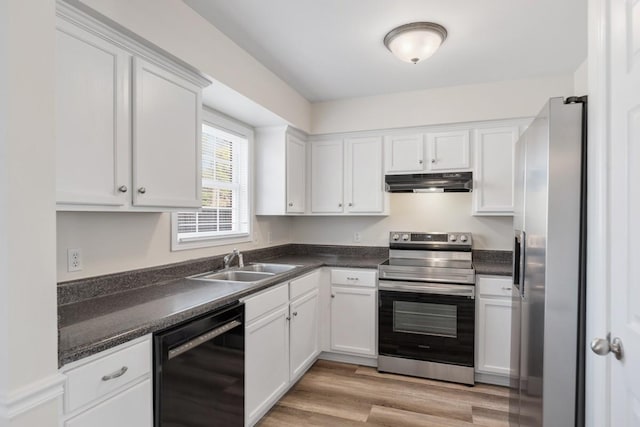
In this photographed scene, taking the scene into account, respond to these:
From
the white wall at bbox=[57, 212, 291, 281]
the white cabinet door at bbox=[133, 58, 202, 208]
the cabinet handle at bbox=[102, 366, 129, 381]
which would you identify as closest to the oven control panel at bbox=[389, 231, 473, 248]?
the white wall at bbox=[57, 212, 291, 281]

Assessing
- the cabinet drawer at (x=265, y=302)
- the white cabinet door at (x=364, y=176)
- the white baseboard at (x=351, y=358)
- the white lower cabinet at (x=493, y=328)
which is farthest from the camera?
the white cabinet door at (x=364, y=176)

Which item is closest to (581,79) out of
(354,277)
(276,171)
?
(354,277)

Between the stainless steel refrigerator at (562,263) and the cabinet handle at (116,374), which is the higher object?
the stainless steel refrigerator at (562,263)

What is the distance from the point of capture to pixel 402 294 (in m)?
3.01

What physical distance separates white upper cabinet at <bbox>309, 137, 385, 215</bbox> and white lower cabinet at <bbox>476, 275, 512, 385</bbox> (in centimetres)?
117

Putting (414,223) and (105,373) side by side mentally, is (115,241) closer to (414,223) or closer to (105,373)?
(105,373)

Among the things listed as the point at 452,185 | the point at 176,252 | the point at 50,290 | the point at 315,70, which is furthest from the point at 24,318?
the point at 452,185

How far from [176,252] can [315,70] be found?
176 centimetres

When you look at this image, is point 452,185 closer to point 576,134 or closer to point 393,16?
point 393,16

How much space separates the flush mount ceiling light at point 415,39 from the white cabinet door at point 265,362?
1.91m

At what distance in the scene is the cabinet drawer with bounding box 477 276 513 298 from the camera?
9.24 ft

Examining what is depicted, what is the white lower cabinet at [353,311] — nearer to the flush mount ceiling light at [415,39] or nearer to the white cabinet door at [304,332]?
the white cabinet door at [304,332]

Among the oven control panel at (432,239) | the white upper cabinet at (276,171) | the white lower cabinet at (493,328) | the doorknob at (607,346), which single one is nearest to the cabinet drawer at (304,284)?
the white upper cabinet at (276,171)

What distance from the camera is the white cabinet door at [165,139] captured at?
1.72m
